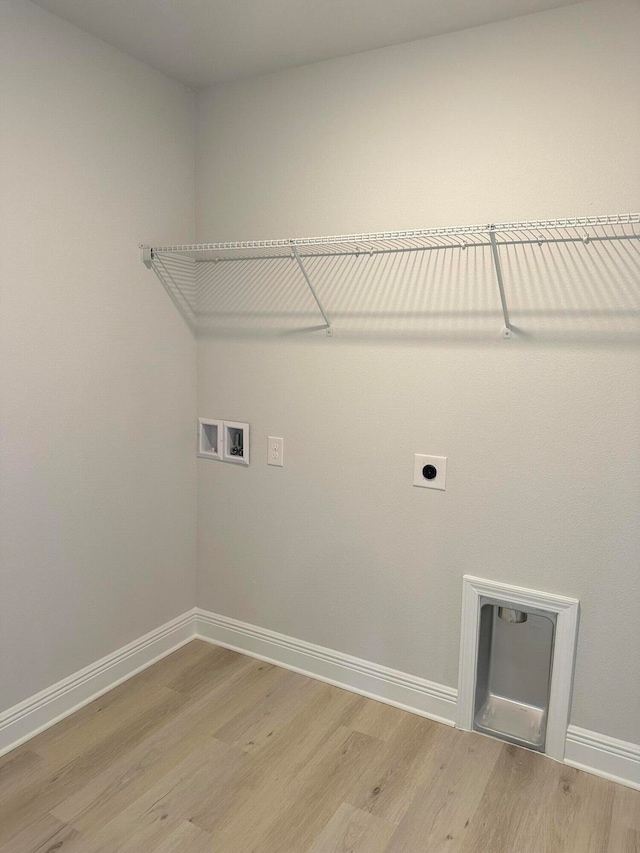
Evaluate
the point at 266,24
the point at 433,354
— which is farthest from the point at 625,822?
the point at 266,24

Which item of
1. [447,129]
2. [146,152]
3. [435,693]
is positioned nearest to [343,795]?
[435,693]

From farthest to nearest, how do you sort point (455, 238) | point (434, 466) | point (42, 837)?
point (434, 466) < point (455, 238) < point (42, 837)

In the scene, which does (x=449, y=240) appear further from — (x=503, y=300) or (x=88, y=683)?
(x=88, y=683)

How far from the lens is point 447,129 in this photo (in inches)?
82.0

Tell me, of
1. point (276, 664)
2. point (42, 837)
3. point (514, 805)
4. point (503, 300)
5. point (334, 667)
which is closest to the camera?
point (42, 837)

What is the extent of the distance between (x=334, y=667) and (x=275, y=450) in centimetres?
88

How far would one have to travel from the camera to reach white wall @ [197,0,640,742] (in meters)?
1.90

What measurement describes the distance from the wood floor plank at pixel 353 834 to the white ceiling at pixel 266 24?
2358 millimetres

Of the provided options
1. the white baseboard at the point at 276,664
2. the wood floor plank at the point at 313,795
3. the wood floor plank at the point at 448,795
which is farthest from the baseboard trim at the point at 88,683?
the wood floor plank at the point at 448,795

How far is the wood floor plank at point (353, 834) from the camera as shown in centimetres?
171

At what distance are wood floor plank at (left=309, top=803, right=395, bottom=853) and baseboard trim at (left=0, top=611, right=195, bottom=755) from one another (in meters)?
1.04

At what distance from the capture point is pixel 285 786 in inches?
76.5

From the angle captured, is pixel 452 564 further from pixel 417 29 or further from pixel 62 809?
pixel 417 29

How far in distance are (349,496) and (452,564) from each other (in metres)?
0.45
